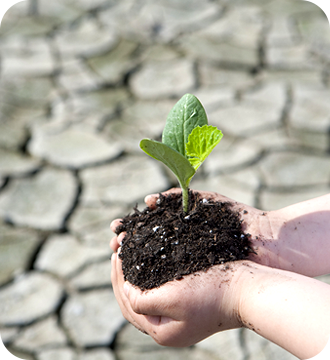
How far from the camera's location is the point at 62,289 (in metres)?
1.84

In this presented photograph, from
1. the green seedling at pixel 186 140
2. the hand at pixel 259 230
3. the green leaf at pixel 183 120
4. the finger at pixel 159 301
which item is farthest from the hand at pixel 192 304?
the green leaf at pixel 183 120

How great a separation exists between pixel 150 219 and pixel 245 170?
1.34 metres

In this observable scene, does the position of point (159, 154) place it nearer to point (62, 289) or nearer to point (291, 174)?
point (62, 289)

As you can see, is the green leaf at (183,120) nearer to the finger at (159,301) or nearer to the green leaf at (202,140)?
the green leaf at (202,140)

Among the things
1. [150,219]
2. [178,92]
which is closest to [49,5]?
[178,92]

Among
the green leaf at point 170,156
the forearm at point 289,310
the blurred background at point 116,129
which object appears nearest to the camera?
the forearm at point 289,310

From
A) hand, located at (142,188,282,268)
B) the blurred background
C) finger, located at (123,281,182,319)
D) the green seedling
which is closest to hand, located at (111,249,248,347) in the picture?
finger, located at (123,281,182,319)

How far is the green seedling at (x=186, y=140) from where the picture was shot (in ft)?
3.05

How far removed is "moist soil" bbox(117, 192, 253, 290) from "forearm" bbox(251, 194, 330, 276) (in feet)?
0.21

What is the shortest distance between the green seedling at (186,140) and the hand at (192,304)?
0.22 metres

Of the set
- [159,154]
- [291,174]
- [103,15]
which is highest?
[159,154]

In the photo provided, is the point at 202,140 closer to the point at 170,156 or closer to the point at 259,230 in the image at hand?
the point at 170,156

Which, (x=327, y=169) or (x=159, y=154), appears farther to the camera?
(x=327, y=169)

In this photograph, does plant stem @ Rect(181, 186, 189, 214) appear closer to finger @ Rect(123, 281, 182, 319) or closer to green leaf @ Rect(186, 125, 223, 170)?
green leaf @ Rect(186, 125, 223, 170)
